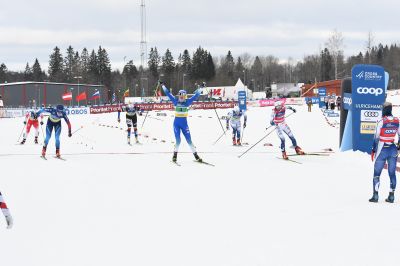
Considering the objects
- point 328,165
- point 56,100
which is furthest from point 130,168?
point 56,100

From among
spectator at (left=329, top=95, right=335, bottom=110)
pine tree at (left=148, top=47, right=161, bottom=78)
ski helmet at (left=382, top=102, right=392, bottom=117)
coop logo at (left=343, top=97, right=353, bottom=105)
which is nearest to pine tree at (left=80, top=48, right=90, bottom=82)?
pine tree at (left=148, top=47, right=161, bottom=78)

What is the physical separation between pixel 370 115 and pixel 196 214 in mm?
9342

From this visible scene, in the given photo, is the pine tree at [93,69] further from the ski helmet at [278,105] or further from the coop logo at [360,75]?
the coop logo at [360,75]

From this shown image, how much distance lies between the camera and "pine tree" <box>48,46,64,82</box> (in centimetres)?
13788

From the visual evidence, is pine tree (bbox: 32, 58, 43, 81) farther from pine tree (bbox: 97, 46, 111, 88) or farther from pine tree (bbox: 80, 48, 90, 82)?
pine tree (bbox: 97, 46, 111, 88)

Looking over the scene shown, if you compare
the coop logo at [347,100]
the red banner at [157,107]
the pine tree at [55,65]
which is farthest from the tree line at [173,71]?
the coop logo at [347,100]

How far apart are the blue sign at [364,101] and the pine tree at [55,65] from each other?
431ft

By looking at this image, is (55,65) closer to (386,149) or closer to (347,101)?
(347,101)

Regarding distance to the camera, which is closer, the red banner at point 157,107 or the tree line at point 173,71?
the red banner at point 157,107

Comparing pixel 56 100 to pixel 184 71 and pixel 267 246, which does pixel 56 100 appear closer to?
pixel 184 71

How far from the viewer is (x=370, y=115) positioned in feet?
47.6

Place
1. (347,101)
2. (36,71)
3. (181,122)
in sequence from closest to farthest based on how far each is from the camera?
(181,122)
(347,101)
(36,71)

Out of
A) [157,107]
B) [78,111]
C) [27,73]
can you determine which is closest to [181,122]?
[78,111]

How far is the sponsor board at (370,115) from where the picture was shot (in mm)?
14500
